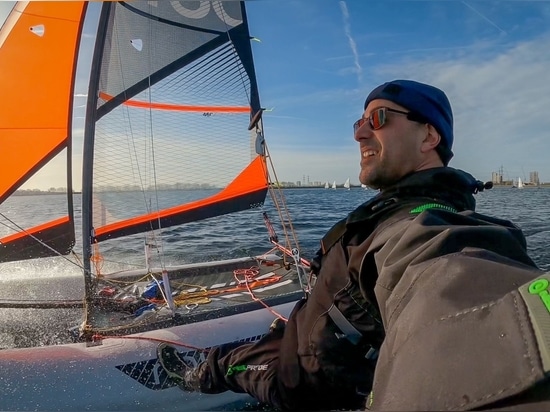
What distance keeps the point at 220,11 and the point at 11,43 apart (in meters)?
2.18

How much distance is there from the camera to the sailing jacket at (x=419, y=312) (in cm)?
57

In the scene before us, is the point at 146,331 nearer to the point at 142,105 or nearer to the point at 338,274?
the point at 338,274

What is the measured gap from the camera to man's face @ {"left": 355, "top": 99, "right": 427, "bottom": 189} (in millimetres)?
1453

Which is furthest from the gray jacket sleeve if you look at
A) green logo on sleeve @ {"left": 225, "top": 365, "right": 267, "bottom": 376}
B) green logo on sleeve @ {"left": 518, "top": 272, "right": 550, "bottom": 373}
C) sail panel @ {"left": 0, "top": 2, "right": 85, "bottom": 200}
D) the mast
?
sail panel @ {"left": 0, "top": 2, "right": 85, "bottom": 200}

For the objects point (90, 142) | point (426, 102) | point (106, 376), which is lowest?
point (106, 376)

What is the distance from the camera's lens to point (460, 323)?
0.62 meters

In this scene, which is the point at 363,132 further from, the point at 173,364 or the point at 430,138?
the point at 173,364

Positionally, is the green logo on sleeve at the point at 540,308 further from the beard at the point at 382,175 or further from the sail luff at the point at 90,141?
the sail luff at the point at 90,141

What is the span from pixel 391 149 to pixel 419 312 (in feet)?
2.88

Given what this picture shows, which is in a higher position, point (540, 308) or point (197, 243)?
point (540, 308)

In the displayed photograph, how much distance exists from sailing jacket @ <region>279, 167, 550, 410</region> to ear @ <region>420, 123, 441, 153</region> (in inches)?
7.5

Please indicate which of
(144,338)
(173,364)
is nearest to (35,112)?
(144,338)

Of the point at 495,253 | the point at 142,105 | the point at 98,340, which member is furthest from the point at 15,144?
the point at 495,253

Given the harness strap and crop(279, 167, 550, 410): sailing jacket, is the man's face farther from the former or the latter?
the harness strap
